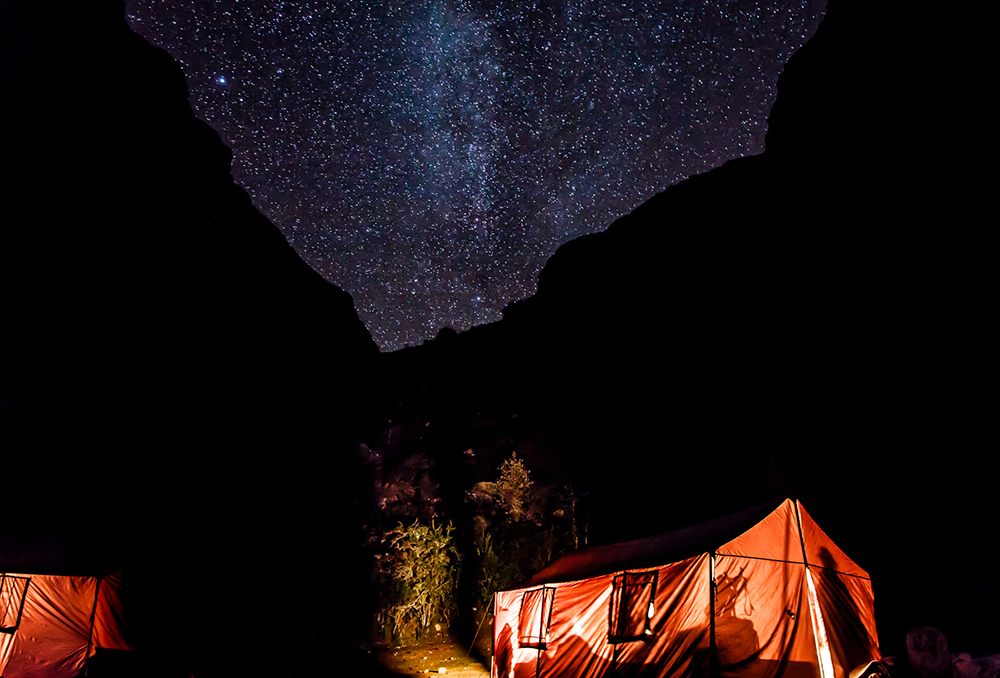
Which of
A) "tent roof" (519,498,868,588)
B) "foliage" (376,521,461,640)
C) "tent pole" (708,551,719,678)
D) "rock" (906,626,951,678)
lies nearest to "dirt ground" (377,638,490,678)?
"foliage" (376,521,461,640)

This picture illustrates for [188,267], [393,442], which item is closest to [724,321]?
[393,442]

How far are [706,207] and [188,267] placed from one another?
27.3m

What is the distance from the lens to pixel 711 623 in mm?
6535

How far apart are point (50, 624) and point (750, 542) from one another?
39.2 ft

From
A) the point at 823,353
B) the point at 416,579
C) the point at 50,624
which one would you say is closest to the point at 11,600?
the point at 50,624

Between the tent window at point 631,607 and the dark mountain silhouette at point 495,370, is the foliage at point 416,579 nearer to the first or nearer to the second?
the dark mountain silhouette at point 495,370

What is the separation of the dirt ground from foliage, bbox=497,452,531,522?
4439mm

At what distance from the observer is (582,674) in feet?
25.7

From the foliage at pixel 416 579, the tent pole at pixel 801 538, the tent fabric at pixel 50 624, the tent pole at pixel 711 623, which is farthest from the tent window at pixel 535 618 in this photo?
→ the foliage at pixel 416 579

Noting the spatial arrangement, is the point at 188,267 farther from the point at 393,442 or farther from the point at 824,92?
the point at 824,92

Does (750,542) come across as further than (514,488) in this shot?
No

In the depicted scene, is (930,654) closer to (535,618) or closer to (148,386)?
(535,618)

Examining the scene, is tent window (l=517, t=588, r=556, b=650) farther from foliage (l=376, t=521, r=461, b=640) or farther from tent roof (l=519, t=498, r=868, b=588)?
foliage (l=376, t=521, r=461, b=640)

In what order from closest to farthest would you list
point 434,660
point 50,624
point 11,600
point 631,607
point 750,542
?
point 750,542 < point 631,607 < point 11,600 < point 50,624 < point 434,660
